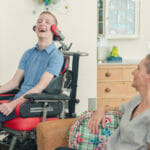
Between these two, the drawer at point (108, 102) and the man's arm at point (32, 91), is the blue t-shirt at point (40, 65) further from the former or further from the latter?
the drawer at point (108, 102)

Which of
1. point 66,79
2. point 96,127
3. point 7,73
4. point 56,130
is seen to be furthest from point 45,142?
point 7,73

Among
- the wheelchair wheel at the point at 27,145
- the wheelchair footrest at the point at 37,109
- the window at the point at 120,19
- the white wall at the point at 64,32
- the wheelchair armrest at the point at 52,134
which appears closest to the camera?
the wheelchair armrest at the point at 52,134

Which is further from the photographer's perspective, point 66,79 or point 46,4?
point 46,4

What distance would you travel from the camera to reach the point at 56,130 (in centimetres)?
146

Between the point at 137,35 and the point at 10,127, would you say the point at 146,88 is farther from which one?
the point at 137,35

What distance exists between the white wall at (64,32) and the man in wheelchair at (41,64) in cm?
78

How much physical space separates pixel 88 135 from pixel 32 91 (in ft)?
2.15

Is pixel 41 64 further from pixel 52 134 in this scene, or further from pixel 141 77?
pixel 141 77

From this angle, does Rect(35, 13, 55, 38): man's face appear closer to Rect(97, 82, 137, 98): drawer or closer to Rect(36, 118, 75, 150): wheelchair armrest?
Rect(36, 118, 75, 150): wheelchair armrest

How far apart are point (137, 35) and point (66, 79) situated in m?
2.11

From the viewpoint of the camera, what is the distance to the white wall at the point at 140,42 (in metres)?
4.16

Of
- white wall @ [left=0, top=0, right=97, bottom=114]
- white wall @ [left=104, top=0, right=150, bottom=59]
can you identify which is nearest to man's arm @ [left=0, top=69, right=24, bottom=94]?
white wall @ [left=0, top=0, right=97, bottom=114]

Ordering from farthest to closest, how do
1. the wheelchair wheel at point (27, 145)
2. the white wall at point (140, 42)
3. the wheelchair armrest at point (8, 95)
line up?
the white wall at point (140, 42) < the wheelchair armrest at point (8, 95) < the wheelchair wheel at point (27, 145)

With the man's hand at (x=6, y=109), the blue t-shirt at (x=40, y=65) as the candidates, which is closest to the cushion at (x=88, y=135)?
the man's hand at (x=6, y=109)
